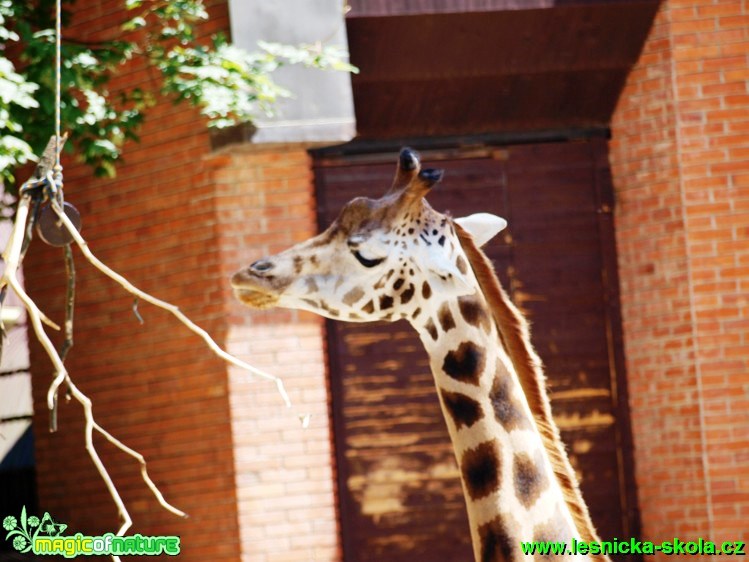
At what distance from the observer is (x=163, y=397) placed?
9.05 metres

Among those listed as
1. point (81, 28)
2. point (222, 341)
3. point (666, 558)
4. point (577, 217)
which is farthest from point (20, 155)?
point (666, 558)

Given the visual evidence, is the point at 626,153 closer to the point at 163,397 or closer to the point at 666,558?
the point at 666,558

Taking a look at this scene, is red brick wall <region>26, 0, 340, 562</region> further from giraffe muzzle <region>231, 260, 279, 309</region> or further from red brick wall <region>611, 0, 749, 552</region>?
giraffe muzzle <region>231, 260, 279, 309</region>

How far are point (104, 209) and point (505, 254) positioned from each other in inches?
107

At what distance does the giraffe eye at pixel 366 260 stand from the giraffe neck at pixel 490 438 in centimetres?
21

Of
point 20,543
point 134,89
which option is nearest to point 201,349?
point 134,89

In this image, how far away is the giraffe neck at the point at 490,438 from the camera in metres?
4.10

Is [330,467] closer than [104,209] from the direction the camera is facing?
Yes

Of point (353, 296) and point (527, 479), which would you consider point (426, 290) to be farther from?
point (527, 479)

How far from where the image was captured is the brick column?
8484 mm

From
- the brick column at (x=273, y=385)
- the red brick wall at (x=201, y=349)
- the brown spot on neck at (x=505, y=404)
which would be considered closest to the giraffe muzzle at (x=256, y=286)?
the brown spot on neck at (x=505, y=404)

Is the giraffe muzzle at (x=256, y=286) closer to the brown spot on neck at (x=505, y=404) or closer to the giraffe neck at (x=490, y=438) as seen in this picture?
the giraffe neck at (x=490, y=438)

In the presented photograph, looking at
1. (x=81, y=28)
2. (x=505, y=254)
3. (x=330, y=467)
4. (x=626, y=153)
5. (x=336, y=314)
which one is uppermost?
(x=81, y=28)

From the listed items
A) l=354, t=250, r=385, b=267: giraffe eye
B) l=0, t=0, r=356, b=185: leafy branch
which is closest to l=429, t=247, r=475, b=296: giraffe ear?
l=354, t=250, r=385, b=267: giraffe eye
